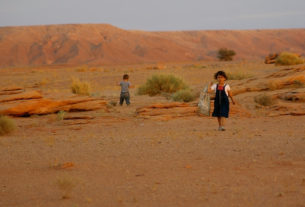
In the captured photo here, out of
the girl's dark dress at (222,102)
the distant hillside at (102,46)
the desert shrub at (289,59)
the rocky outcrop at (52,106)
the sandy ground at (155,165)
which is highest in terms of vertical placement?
the distant hillside at (102,46)

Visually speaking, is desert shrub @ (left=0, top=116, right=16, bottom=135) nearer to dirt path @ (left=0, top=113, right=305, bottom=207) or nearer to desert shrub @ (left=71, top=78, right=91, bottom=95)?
dirt path @ (left=0, top=113, right=305, bottom=207)

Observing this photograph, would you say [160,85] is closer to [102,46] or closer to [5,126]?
[5,126]

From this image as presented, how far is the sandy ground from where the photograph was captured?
6.21m

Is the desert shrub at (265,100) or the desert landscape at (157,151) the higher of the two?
the desert shrub at (265,100)

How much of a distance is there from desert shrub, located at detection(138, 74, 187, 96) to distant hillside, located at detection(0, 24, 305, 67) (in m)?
54.1

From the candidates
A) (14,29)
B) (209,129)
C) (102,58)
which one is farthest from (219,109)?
(14,29)

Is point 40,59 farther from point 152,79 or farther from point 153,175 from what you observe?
point 153,175

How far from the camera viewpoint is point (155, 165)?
8.05 meters

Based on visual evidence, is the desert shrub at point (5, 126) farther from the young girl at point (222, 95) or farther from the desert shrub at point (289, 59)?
the desert shrub at point (289, 59)

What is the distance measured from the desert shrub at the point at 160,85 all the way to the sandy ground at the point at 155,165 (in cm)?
1083

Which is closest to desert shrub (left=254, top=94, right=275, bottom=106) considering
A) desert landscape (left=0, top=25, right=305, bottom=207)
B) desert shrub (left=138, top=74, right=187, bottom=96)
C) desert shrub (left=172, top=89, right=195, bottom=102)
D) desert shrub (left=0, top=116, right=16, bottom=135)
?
desert landscape (left=0, top=25, right=305, bottom=207)

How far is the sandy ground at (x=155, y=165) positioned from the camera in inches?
245

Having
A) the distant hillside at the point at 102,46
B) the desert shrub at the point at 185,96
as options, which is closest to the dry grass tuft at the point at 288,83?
the desert shrub at the point at 185,96

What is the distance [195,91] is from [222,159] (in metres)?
12.4
